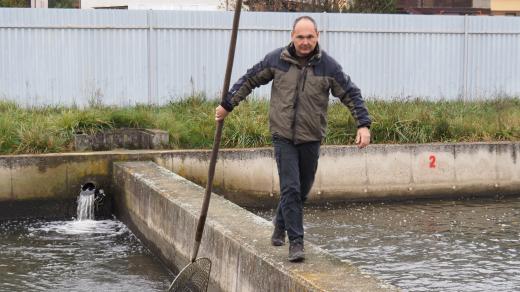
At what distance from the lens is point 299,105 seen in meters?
6.66

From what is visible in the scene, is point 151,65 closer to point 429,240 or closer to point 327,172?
point 327,172

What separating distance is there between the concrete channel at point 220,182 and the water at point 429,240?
42 cm

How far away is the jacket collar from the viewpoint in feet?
21.9

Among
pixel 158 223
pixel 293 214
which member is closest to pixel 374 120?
pixel 158 223

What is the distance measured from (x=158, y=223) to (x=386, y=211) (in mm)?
4384

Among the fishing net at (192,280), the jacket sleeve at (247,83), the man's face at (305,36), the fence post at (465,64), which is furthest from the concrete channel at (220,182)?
the fence post at (465,64)

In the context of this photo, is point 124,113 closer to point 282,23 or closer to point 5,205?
point 5,205

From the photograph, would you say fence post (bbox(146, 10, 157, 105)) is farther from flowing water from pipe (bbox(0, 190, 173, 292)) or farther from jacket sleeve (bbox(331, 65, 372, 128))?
jacket sleeve (bbox(331, 65, 372, 128))

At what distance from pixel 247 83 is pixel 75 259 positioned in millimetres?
4609

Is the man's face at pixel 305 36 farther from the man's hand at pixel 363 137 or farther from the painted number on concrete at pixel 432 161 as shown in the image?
the painted number on concrete at pixel 432 161

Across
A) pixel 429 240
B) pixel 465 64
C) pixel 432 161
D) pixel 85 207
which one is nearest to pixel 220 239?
pixel 429 240

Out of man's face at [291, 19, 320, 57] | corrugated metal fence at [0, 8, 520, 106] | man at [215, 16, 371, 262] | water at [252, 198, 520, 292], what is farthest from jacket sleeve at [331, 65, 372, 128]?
corrugated metal fence at [0, 8, 520, 106]

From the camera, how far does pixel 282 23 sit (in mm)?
18938

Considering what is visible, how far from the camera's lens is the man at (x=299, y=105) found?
6641 mm
